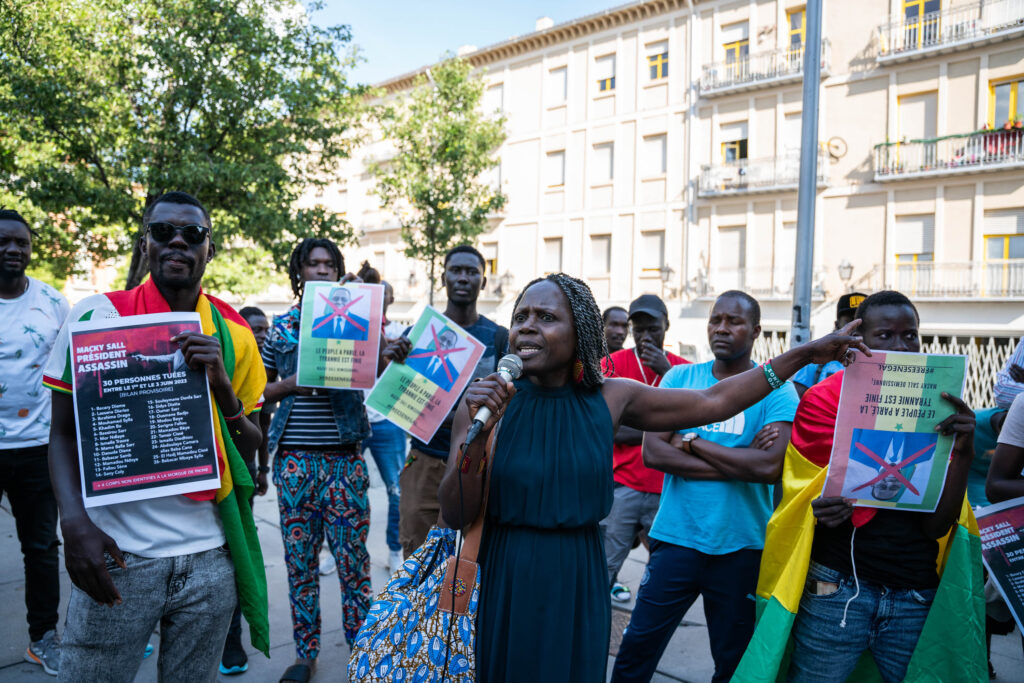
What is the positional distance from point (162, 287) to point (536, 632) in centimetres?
166

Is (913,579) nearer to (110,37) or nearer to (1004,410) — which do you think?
(1004,410)

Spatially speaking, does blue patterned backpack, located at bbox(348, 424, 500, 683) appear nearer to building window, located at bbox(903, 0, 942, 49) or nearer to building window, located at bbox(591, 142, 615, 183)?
building window, located at bbox(903, 0, 942, 49)

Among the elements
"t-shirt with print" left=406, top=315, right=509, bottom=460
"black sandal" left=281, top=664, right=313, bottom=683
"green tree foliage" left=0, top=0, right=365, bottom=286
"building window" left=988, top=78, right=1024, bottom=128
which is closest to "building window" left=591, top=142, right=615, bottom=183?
"building window" left=988, top=78, right=1024, bottom=128

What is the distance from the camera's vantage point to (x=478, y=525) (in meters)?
2.28

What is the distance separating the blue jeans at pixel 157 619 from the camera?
87.4 inches

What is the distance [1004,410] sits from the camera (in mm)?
3967

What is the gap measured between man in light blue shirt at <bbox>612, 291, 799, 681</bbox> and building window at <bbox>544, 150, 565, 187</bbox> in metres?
25.3

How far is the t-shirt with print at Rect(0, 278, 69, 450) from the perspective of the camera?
12.5 ft

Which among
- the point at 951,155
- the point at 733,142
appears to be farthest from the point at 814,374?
the point at 733,142

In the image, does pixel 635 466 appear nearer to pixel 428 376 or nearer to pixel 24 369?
pixel 428 376

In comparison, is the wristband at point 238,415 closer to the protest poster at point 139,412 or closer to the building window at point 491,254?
the protest poster at point 139,412

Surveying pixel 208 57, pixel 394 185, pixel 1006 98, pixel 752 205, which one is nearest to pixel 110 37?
pixel 208 57

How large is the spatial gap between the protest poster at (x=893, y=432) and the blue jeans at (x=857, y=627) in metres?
0.33

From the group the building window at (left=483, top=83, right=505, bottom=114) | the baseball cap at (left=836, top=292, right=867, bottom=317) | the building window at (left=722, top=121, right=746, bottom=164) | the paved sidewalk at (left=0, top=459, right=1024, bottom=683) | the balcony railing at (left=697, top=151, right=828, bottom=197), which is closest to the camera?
the paved sidewalk at (left=0, top=459, right=1024, bottom=683)
